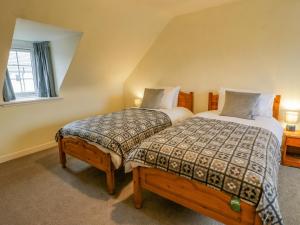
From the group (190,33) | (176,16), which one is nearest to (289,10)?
(190,33)

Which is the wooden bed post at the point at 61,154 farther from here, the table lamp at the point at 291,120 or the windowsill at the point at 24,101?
the table lamp at the point at 291,120

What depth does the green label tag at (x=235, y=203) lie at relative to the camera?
1254mm

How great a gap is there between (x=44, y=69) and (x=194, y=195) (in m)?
3.13

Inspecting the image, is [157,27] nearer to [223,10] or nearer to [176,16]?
[176,16]

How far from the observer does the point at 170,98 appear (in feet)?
11.2

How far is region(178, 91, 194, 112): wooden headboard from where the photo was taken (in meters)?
3.58

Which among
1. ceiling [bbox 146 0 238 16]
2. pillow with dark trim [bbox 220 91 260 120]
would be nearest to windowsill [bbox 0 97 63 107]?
ceiling [bbox 146 0 238 16]

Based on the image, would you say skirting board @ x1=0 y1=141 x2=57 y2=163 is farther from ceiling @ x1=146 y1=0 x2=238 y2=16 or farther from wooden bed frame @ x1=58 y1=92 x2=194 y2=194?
ceiling @ x1=146 y1=0 x2=238 y2=16

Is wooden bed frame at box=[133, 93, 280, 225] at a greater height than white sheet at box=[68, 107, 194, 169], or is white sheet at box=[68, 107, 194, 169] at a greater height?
white sheet at box=[68, 107, 194, 169]

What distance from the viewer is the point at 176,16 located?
11.3 ft

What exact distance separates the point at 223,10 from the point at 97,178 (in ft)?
10.1

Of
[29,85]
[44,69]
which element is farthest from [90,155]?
[29,85]

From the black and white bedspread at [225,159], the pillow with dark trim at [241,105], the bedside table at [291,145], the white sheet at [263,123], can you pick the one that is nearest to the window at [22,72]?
the black and white bedspread at [225,159]

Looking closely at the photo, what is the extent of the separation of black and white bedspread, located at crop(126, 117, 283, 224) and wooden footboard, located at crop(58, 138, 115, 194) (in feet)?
1.05
